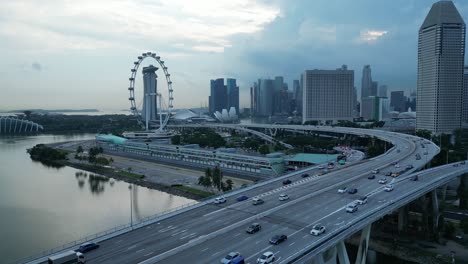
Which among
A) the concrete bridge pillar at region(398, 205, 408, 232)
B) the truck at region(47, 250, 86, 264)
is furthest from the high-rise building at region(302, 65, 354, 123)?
the truck at region(47, 250, 86, 264)

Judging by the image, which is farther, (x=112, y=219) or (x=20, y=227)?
(x=112, y=219)

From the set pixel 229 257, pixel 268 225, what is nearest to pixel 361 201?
pixel 268 225

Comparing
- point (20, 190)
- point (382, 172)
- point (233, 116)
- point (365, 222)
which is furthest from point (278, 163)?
point (233, 116)

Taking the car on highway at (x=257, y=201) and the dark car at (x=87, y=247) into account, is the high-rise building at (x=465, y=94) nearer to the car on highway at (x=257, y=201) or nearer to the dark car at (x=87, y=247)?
the car on highway at (x=257, y=201)

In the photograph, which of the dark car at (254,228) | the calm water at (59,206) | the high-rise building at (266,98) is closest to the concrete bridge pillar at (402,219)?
the dark car at (254,228)

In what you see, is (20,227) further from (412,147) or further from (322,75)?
(322,75)

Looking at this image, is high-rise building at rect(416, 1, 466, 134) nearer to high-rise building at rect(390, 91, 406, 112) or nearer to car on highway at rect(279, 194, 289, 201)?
car on highway at rect(279, 194, 289, 201)

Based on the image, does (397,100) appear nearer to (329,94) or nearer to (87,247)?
(329,94)
